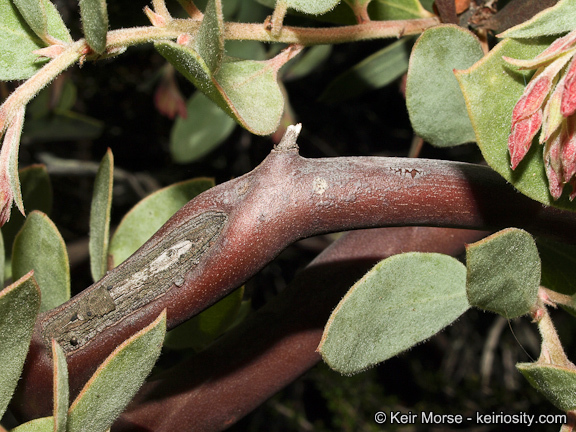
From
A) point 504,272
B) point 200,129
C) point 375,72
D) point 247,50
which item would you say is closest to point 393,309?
point 504,272

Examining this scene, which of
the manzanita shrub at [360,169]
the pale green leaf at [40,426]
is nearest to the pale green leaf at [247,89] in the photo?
the manzanita shrub at [360,169]

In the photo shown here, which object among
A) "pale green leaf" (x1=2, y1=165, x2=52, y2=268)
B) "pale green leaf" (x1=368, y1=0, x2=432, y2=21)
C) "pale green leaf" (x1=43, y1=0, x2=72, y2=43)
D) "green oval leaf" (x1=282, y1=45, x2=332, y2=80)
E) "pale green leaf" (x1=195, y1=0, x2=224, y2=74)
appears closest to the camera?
"pale green leaf" (x1=195, y1=0, x2=224, y2=74)

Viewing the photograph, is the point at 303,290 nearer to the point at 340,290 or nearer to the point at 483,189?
the point at 340,290

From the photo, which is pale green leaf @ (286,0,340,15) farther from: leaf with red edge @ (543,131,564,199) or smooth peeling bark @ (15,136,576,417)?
leaf with red edge @ (543,131,564,199)

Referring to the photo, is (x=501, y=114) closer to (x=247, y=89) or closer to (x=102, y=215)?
(x=247, y=89)

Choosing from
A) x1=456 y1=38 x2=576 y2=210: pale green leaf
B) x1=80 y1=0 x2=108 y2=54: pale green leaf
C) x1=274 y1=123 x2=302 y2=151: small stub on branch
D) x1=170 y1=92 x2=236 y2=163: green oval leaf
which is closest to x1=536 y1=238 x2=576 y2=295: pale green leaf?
x1=456 y1=38 x2=576 y2=210: pale green leaf

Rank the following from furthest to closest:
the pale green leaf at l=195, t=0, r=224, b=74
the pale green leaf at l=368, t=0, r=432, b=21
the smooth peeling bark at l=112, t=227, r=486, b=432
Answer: the pale green leaf at l=368, t=0, r=432, b=21, the smooth peeling bark at l=112, t=227, r=486, b=432, the pale green leaf at l=195, t=0, r=224, b=74

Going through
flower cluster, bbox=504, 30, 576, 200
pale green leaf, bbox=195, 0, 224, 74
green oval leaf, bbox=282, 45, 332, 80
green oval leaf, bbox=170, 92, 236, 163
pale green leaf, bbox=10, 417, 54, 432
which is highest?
pale green leaf, bbox=195, 0, 224, 74

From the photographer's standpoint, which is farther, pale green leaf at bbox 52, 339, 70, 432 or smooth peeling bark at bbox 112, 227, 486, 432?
smooth peeling bark at bbox 112, 227, 486, 432
